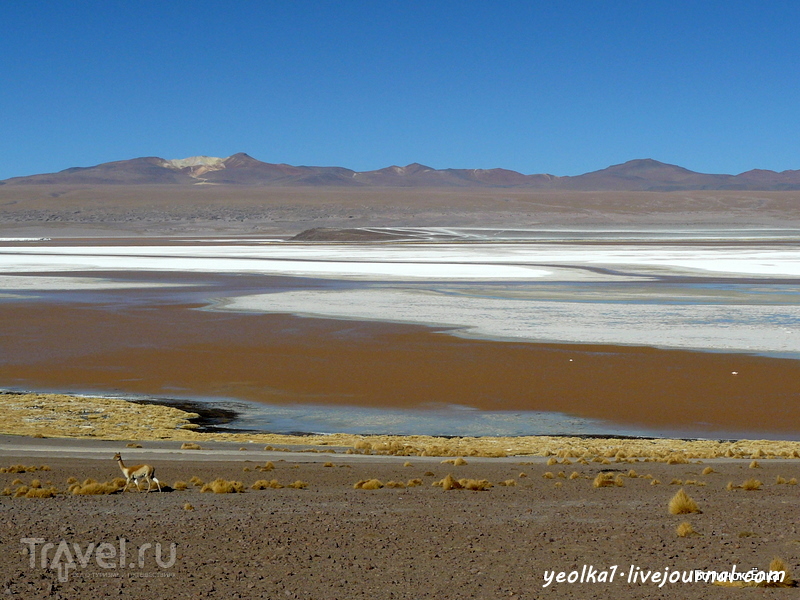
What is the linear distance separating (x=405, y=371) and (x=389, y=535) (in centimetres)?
1075

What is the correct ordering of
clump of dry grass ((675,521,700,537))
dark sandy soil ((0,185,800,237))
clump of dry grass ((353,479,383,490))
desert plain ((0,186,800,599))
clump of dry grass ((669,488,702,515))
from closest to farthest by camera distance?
desert plain ((0,186,800,599)) → clump of dry grass ((675,521,700,537)) → clump of dry grass ((669,488,702,515)) → clump of dry grass ((353,479,383,490)) → dark sandy soil ((0,185,800,237))

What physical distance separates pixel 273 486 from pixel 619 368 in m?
10.2

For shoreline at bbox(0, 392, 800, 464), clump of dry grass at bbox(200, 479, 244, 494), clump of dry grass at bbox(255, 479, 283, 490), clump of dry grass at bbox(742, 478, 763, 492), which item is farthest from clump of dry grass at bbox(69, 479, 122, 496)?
clump of dry grass at bbox(742, 478, 763, 492)

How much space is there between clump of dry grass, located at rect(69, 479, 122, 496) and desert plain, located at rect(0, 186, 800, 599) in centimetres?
8

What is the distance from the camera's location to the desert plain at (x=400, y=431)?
6184 mm

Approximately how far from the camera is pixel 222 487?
8.32 meters

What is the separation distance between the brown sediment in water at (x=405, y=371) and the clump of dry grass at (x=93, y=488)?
23.0 feet

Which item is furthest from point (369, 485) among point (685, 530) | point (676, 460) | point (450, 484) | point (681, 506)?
point (676, 460)

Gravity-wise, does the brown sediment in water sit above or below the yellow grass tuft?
below

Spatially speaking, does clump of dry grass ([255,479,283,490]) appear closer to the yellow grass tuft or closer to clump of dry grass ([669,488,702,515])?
the yellow grass tuft

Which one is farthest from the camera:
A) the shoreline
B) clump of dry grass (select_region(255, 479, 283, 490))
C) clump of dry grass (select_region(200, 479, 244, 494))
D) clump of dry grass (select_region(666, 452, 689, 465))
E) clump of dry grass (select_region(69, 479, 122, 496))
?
the shoreline

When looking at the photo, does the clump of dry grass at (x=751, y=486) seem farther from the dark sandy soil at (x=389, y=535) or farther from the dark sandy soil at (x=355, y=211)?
the dark sandy soil at (x=355, y=211)

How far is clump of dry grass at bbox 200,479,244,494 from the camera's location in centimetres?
831

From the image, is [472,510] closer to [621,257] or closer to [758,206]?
[621,257]
